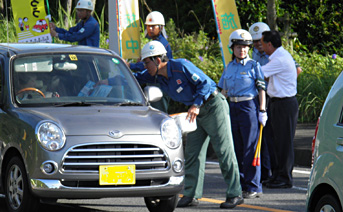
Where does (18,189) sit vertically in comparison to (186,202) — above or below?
above

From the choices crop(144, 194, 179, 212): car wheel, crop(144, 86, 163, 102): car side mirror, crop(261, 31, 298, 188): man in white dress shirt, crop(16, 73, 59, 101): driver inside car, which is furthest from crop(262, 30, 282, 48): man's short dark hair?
crop(16, 73, 59, 101): driver inside car

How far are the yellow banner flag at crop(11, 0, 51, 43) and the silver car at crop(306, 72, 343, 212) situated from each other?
30.0 feet

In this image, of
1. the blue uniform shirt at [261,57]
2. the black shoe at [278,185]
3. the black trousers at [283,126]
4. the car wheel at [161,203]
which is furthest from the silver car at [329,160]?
the blue uniform shirt at [261,57]

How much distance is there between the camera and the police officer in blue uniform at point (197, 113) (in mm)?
8125

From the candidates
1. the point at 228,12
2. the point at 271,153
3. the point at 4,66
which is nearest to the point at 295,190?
the point at 271,153

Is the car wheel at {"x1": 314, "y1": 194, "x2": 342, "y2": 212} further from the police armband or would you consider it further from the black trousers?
the black trousers

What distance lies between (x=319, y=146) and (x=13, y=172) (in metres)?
3.01

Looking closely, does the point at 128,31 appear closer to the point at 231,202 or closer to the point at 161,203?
the point at 231,202

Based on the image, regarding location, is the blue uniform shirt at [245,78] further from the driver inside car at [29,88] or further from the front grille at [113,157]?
the driver inside car at [29,88]

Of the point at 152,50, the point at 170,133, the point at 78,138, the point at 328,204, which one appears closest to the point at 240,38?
the point at 152,50

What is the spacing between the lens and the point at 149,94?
8.07 m

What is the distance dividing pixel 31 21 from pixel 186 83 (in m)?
7.10

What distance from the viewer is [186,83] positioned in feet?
27.0

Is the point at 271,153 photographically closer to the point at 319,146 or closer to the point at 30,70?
the point at 30,70
